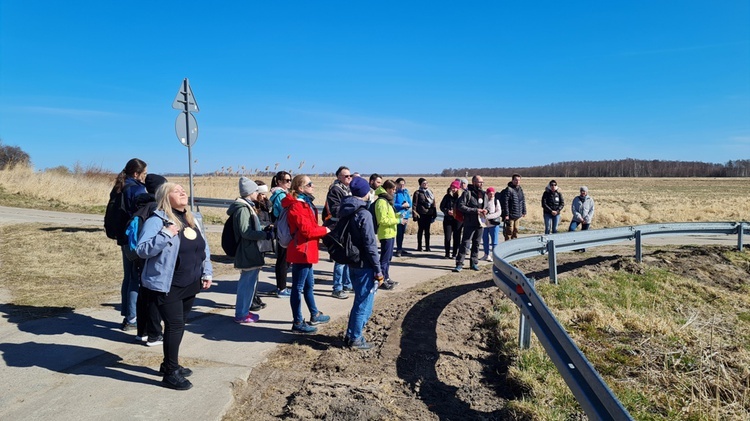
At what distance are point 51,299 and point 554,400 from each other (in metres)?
6.73

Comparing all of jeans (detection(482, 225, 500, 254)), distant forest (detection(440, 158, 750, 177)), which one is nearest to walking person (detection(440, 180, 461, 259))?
jeans (detection(482, 225, 500, 254))

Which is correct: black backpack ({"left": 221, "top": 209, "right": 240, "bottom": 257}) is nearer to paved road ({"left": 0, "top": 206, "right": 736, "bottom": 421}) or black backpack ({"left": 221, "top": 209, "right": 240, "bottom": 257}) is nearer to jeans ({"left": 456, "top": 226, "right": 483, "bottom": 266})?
paved road ({"left": 0, "top": 206, "right": 736, "bottom": 421})

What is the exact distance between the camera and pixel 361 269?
534cm

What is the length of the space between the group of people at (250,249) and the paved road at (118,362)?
0.77 feet

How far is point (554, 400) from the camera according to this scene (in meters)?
3.86

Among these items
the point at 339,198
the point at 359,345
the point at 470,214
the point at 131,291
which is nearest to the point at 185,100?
the point at 339,198

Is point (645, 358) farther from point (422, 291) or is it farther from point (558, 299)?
point (422, 291)

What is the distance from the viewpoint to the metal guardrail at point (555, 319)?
288 centimetres

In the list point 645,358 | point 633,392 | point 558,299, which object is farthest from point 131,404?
point 558,299

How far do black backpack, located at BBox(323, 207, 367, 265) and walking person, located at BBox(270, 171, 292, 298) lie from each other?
6.36 feet

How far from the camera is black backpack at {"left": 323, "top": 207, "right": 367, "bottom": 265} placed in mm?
5262

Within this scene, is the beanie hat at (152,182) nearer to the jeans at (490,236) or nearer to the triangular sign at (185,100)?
the triangular sign at (185,100)

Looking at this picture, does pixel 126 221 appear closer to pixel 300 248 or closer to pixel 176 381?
pixel 300 248

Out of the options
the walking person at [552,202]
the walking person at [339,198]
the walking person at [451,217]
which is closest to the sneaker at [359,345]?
the walking person at [339,198]
